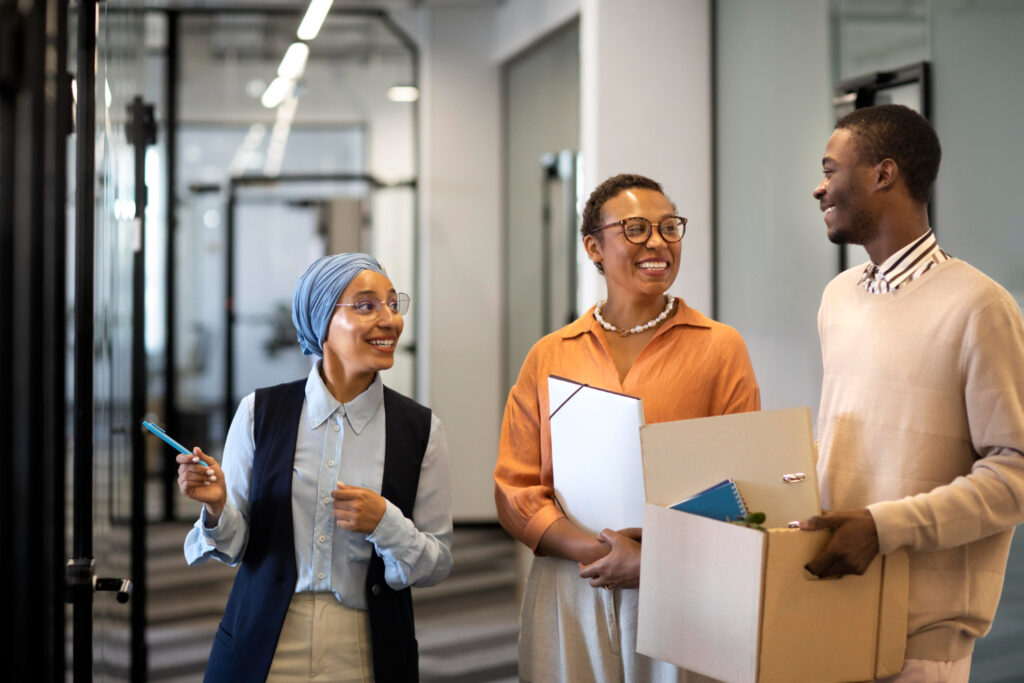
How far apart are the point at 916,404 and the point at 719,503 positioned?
35 cm

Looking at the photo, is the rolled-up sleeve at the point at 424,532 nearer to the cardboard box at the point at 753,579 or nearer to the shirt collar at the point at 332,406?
the shirt collar at the point at 332,406

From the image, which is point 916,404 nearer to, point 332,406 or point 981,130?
point 332,406

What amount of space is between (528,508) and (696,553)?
464 millimetres

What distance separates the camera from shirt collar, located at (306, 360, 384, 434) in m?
1.87

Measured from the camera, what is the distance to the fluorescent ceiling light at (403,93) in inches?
284

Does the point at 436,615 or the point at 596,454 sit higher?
the point at 596,454

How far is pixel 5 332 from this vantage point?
4.21 feet

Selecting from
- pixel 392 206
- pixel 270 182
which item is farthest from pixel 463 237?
→ pixel 270 182

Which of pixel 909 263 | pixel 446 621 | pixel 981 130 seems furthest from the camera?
pixel 446 621

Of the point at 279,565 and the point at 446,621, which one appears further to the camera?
the point at 446,621

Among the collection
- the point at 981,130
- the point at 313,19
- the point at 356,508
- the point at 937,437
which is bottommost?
the point at 356,508

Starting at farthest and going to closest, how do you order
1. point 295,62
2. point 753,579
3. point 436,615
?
point 295,62 → point 436,615 → point 753,579

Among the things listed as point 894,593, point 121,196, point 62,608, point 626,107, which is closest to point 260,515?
point 62,608

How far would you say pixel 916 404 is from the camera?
163 centimetres
